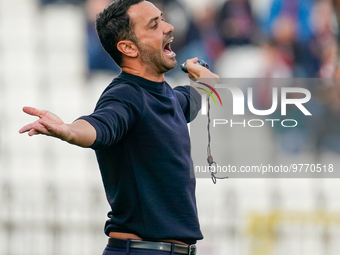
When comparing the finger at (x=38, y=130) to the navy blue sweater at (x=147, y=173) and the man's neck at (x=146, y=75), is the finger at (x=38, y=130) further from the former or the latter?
the man's neck at (x=146, y=75)

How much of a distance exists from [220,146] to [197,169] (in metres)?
1.12

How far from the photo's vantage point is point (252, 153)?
729cm

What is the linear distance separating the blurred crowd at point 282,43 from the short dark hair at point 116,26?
4.24 metres

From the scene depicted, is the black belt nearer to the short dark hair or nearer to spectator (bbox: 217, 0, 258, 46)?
the short dark hair

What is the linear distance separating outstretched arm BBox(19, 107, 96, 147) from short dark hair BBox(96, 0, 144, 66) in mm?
750

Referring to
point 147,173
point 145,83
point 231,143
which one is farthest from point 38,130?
point 231,143

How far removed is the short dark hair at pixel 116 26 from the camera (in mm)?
2881

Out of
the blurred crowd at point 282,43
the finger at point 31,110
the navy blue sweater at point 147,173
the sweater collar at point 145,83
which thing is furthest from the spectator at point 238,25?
the finger at point 31,110

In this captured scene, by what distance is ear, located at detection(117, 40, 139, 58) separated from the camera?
2.87 metres

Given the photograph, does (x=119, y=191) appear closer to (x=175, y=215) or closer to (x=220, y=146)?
(x=175, y=215)

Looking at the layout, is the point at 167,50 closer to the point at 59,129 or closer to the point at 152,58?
the point at 152,58

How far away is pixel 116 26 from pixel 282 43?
4589 mm

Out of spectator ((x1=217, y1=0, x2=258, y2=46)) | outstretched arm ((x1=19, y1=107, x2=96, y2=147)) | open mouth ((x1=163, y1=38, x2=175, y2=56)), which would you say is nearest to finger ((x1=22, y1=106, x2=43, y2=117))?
outstretched arm ((x1=19, y1=107, x2=96, y2=147))

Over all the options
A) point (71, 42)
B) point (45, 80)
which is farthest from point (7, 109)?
point (71, 42)
